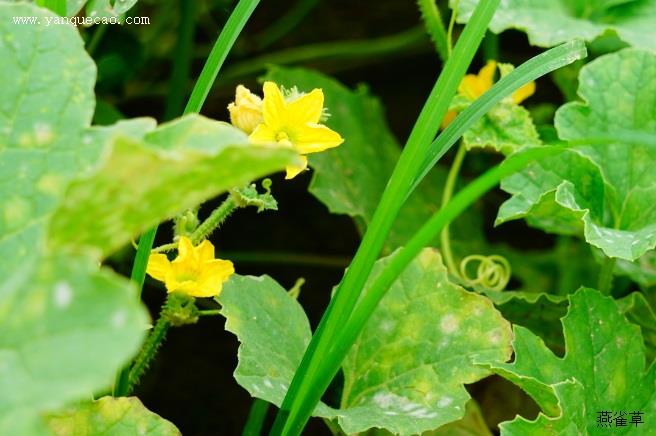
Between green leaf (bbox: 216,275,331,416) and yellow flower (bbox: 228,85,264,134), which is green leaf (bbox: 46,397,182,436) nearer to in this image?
green leaf (bbox: 216,275,331,416)

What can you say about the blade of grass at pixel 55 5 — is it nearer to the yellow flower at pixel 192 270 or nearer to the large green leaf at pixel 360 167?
the yellow flower at pixel 192 270

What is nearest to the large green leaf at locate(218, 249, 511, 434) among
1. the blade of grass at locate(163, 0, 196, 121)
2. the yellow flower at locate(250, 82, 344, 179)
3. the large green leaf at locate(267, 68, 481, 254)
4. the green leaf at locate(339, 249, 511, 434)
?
the green leaf at locate(339, 249, 511, 434)

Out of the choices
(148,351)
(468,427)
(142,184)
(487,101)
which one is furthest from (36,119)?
(468,427)

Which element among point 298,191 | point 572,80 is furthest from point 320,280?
point 572,80

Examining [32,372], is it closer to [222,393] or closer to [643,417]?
[643,417]

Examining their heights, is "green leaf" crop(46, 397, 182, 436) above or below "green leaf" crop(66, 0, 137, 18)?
below
